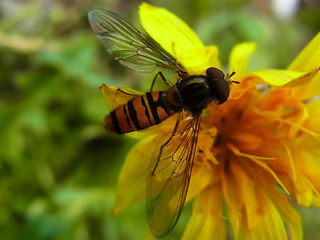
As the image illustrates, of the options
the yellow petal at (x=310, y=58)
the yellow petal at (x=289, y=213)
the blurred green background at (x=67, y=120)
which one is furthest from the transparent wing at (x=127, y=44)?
the blurred green background at (x=67, y=120)

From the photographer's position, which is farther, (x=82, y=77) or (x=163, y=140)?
(x=82, y=77)

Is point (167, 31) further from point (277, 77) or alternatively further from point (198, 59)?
point (277, 77)

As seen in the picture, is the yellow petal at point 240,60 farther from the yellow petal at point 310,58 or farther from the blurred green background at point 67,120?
the blurred green background at point 67,120

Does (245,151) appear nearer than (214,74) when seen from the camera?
No

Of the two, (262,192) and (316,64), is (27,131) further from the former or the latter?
(316,64)

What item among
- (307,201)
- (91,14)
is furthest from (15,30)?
(307,201)

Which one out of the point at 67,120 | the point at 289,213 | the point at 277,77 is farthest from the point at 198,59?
the point at 67,120

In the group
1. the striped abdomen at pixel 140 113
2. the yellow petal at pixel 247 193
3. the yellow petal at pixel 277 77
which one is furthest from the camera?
the yellow petal at pixel 247 193
